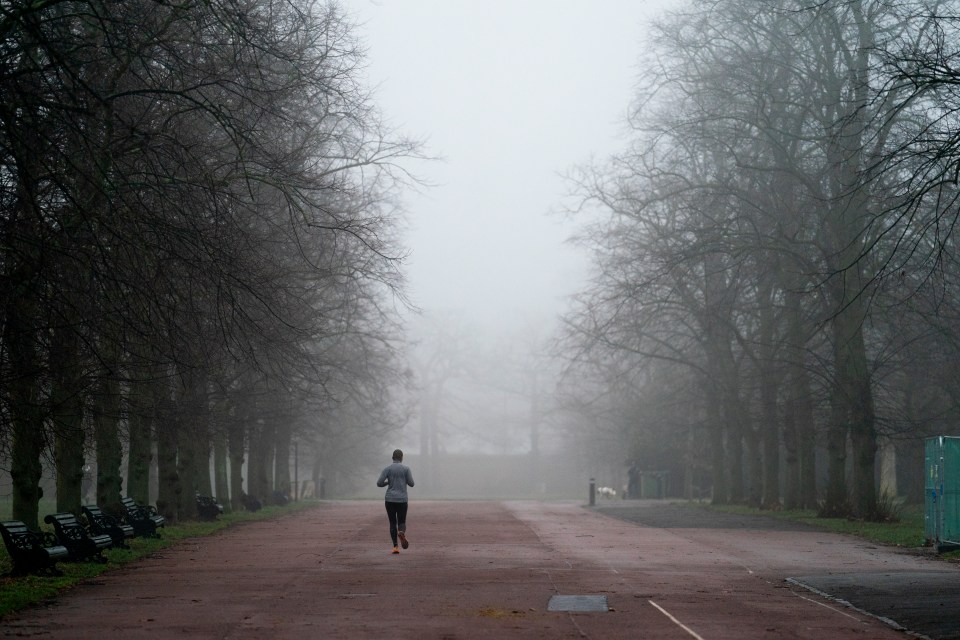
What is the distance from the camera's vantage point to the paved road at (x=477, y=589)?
39.0 ft

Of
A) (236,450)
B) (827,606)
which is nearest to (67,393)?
(827,606)

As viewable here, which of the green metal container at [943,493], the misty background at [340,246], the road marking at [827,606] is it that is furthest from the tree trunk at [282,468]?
the road marking at [827,606]

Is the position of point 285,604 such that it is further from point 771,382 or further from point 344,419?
point 344,419

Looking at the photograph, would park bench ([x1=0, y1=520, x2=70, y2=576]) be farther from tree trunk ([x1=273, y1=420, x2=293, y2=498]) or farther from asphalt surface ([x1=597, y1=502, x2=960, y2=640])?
tree trunk ([x1=273, y1=420, x2=293, y2=498])

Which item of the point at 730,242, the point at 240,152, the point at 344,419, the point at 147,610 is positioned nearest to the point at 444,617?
the point at 147,610

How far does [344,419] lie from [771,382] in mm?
22288

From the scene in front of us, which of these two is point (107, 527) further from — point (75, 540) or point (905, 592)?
point (905, 592)

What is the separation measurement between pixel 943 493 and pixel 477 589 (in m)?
10.4

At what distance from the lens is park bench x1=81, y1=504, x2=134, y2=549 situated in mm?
20734

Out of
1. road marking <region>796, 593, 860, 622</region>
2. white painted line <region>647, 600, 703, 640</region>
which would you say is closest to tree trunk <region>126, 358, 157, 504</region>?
white painted line <region>647, 600, 703, 640</region>

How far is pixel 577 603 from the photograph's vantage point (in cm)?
1395

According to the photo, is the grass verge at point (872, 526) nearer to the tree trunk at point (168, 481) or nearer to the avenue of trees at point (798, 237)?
the avenue of trees at point (798, 237)

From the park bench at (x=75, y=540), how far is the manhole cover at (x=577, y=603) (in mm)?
7817

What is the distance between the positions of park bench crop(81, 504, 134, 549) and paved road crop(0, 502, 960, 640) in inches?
32.6
